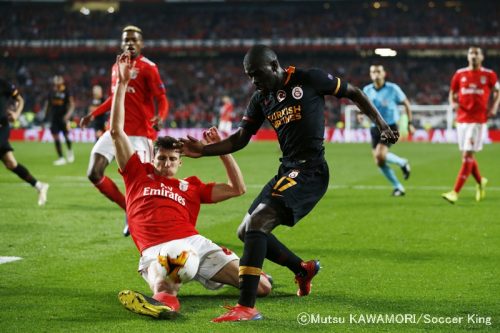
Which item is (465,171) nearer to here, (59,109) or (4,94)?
(4,94)

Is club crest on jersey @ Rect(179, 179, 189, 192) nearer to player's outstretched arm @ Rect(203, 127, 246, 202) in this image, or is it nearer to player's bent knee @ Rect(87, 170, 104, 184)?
player's outstretched arm @ Rect(203, 127, 246, 202)

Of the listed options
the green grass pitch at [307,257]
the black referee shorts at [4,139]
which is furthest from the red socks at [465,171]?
the black referee shorts at [4,139]

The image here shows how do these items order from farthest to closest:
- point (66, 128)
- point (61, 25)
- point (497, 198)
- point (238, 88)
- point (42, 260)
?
point (61, 25), point (238, 88), point (66, 128), point (497, 198), point (42, 260)

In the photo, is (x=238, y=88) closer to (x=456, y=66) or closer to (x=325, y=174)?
(x=456, y=66)

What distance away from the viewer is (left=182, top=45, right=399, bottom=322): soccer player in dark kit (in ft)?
19.7

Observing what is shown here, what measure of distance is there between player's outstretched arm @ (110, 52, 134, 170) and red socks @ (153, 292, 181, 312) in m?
1.17

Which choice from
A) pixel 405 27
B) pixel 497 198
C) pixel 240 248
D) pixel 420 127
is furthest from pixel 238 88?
pixel 240 248

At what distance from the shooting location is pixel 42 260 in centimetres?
844

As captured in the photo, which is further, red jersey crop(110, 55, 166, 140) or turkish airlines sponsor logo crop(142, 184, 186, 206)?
red jersey crop(110, 55, 166, 140)

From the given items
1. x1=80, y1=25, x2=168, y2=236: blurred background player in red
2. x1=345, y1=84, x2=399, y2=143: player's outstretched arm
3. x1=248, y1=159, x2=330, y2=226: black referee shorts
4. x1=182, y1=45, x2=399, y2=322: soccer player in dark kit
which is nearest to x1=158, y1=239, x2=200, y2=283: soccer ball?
x1=182, y1=45, x2=399, y2=322: soccer player in dark kit

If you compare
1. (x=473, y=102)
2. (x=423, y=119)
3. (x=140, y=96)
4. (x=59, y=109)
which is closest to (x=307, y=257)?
(x=140, y=96)

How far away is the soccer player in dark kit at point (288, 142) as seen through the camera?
602 centimetres

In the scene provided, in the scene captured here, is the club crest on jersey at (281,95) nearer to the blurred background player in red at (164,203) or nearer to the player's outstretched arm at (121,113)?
the blurred background player in red at (164,203)

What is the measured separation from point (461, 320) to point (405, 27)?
50599 mm
